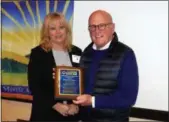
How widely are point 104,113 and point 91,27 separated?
1.92ft

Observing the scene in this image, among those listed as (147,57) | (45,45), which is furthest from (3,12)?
(147,57)

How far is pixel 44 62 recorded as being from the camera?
211cm

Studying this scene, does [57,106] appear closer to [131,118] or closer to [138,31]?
[131,118]

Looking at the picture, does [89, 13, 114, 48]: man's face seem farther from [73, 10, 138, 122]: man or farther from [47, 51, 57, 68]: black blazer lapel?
[47, 51, 57, 68]: black blazer lapel

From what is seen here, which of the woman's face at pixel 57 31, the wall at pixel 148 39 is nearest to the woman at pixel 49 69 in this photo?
the woman's face at pixel 57 31

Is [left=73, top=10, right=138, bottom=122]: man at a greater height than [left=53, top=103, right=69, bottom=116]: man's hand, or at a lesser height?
greater

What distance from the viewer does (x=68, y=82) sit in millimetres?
1979

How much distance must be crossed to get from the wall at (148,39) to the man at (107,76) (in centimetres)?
32

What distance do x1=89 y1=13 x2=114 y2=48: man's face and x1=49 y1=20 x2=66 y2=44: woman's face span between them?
0.30m

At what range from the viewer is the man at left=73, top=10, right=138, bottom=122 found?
6.03 feet

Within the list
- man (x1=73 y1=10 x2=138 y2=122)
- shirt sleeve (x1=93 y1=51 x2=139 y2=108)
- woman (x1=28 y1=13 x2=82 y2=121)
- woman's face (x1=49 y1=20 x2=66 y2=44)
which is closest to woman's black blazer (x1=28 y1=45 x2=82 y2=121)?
woman (x1=28 y1=13 x2=82 y2=121)

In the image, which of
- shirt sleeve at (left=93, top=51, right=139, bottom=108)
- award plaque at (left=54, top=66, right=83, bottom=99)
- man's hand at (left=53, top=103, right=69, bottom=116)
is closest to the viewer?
shirt sleeve at (left=93, top=51, right=139, bottom=108)

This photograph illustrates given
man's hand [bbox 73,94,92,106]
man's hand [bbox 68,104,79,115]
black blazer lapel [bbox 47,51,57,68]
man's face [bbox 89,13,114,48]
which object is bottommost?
man's hand [bbox 68,104,79,115]

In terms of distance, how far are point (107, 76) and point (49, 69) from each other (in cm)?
46
